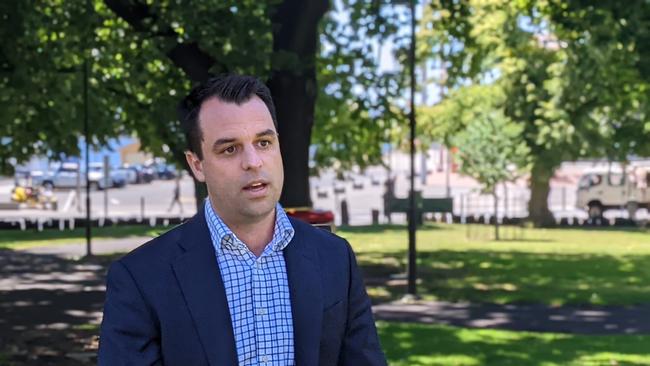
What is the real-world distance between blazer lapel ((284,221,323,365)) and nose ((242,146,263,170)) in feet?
0.89

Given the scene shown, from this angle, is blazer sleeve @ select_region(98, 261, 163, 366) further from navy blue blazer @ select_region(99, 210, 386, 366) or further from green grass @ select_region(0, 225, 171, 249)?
green grass @ select_region(0, 225, 171, 249)

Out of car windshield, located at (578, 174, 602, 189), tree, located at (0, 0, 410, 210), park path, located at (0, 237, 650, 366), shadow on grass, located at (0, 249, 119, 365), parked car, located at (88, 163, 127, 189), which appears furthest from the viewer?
parked car, located at (88, 163, 127, 189)

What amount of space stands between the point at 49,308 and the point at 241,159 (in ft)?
45.7

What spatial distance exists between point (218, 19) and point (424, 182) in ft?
236

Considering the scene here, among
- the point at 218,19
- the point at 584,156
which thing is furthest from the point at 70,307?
the point at 584,156

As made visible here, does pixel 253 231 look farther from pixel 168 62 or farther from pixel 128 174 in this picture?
pixel 128 174

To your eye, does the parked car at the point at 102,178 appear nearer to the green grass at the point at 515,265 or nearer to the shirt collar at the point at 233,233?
the green grass at the point at 515,265

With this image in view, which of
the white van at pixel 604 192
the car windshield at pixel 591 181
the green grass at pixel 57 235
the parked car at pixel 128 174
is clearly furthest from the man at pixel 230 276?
the parked car at pixel 128 174

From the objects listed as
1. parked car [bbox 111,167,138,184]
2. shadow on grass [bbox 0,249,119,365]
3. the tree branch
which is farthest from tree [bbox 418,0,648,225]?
parked car [bbox 111,167,138,184]

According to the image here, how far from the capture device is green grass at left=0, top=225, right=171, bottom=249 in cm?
3042

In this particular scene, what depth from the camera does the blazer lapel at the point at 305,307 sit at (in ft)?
8.49

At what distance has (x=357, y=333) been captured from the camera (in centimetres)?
275

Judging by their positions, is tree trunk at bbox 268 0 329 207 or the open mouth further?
tree trunk at bbox 268 0 329 207

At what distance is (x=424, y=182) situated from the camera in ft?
279
